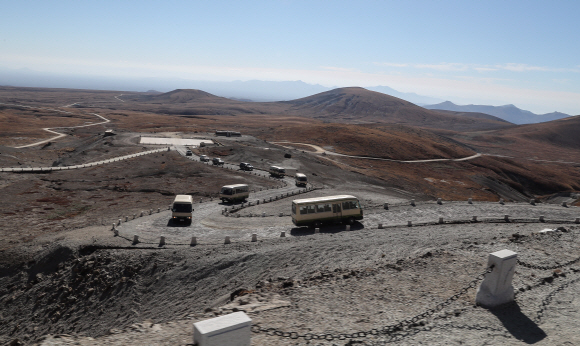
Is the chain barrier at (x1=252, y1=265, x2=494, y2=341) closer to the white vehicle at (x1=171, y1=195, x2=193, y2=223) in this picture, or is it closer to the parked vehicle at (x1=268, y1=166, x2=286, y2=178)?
the white vehicle at (x1=171, y1=195, x2=193, y2=223)

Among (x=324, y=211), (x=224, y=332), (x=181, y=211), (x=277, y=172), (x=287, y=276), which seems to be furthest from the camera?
(x=277, y=172)

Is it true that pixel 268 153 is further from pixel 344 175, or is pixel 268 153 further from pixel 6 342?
pixel 6 342

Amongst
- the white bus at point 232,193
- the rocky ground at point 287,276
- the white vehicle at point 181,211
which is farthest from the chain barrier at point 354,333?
the white bus at point 232,193

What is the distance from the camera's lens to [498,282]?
50.7ft

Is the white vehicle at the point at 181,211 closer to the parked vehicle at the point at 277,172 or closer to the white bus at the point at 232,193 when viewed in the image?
the white bus at the point at 232,193

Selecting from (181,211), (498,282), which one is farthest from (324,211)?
(498,282)

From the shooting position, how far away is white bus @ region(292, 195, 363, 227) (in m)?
30.6

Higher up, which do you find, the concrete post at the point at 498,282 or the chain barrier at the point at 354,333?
the concrete post at the point at 498,282

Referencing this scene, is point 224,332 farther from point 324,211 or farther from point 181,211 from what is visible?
point 181,211

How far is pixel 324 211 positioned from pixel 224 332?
68.8 ft

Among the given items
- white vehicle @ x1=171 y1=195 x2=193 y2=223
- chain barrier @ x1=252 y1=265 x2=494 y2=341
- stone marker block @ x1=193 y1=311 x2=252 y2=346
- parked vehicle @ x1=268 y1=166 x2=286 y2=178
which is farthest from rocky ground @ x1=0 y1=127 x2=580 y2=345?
parked vehicle @ x1=268 y1=166 x2=286 y2=178

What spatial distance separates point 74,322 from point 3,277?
9.20 meters

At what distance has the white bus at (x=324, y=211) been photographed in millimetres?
30594

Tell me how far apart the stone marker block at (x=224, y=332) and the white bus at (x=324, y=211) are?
19.4 meters
